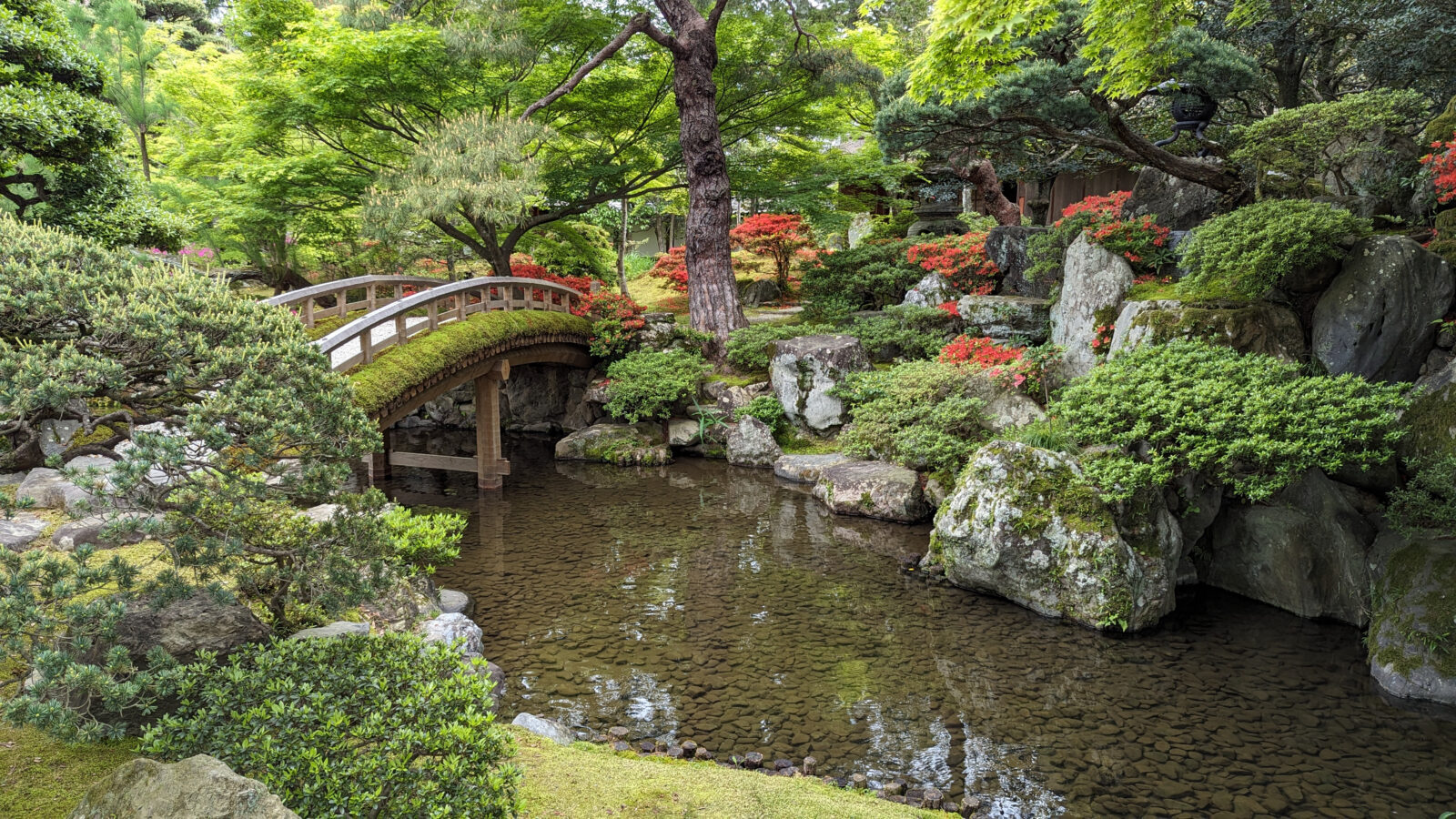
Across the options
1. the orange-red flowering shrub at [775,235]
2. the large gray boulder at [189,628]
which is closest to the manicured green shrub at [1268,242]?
the large gray boulder at [189,628]

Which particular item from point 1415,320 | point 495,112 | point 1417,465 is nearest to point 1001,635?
point 1417,465

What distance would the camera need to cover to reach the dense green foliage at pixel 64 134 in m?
8.10

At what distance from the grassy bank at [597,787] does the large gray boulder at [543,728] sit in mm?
371

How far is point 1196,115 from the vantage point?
39.5ft

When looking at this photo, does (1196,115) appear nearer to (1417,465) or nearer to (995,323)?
→ (995,323)

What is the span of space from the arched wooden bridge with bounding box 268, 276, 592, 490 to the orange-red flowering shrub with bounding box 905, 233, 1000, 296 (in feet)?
26.9

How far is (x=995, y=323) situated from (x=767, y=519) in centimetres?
642

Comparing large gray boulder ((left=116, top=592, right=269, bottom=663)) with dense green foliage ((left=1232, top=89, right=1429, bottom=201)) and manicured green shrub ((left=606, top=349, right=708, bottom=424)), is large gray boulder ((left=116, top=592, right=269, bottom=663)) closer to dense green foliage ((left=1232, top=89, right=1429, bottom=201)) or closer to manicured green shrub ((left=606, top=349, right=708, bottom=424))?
manicured green shrub ((left=606, top=349, right=708, bottom=424))

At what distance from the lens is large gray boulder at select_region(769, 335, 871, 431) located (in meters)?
15.5

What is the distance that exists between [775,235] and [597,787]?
18147 millimetres

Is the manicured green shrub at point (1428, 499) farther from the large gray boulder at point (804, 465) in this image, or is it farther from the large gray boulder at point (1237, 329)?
the large gray boulder at point (804, 465)

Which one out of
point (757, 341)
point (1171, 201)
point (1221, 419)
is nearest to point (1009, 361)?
point (1171, 201)

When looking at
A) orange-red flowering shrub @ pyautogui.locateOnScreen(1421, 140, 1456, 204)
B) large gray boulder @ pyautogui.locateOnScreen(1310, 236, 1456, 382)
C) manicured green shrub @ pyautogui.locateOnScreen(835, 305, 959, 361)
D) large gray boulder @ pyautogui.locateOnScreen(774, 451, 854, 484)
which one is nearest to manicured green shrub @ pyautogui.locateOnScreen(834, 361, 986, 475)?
large gray boulder @ pyautogui.locateOnScreen(774, 451, 854, 484)

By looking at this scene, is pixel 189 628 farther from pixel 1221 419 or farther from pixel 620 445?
pixel 620 445
